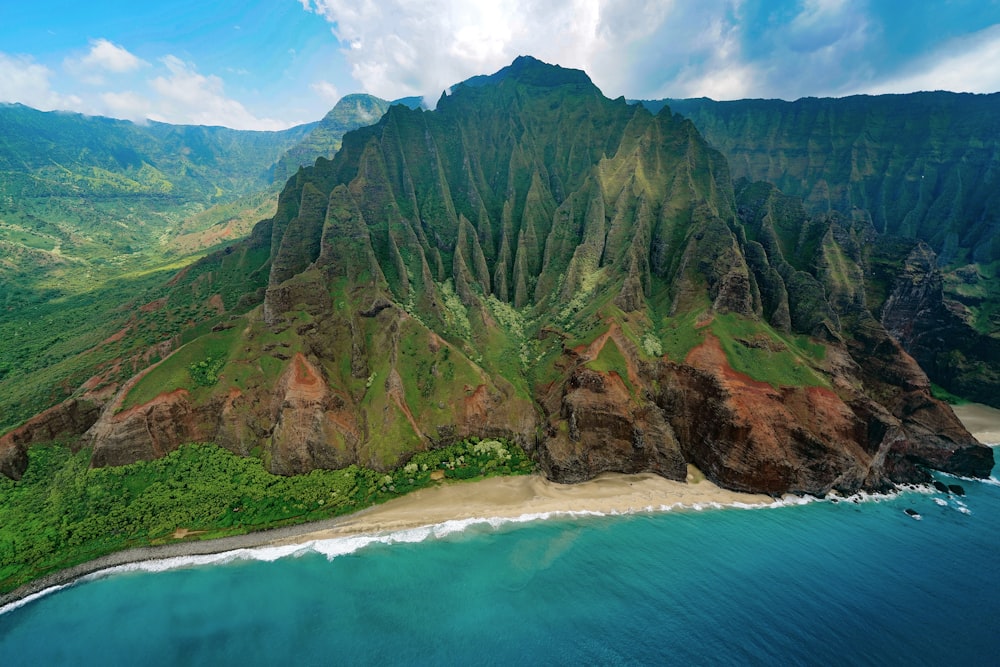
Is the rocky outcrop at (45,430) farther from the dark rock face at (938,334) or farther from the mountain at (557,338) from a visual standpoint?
the dark rock face at (938,334)

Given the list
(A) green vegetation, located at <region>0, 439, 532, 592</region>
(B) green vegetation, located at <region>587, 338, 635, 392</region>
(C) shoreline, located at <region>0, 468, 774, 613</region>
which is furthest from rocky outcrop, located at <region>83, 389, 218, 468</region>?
(B) green vegetation, located at <region>587, 338, 635, 392</region>

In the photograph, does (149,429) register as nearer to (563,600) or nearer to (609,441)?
(563,600)

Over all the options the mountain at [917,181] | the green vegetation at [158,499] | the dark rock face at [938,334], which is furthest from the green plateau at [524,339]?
the mountain at [917,181]

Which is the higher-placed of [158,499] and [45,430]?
[45,430]

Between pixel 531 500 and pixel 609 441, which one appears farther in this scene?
pixel 609 441

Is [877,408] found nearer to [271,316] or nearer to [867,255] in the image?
[867,255]

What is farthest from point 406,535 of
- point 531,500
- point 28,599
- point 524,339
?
point 524,339
